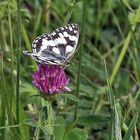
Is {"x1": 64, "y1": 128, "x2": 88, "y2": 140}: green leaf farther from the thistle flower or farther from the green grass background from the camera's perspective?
the thistle flower

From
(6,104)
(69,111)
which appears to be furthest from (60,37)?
(69,111)

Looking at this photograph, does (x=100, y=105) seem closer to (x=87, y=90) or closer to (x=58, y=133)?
(x=87, y=90)

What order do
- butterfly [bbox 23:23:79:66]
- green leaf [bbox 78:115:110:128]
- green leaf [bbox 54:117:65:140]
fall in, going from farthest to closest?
green leaf [bbox 78:115:110:128], green leaf [bbox 54:117:65:140], butterfly [bbox 23:23:79:66]

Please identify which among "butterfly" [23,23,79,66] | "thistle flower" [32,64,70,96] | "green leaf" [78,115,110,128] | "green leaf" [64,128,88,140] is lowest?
"green leaf" [64,128,88,140]

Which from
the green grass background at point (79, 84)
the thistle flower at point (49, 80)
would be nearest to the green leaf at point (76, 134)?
the green grass background at point (79, 84)

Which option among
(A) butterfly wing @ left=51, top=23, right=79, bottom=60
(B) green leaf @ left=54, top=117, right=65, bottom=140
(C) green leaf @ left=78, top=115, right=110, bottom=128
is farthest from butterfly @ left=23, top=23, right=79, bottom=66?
(C) green leaf @ left=78, top=115, right=110, bottom=128

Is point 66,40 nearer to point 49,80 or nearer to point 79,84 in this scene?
point 49,80
